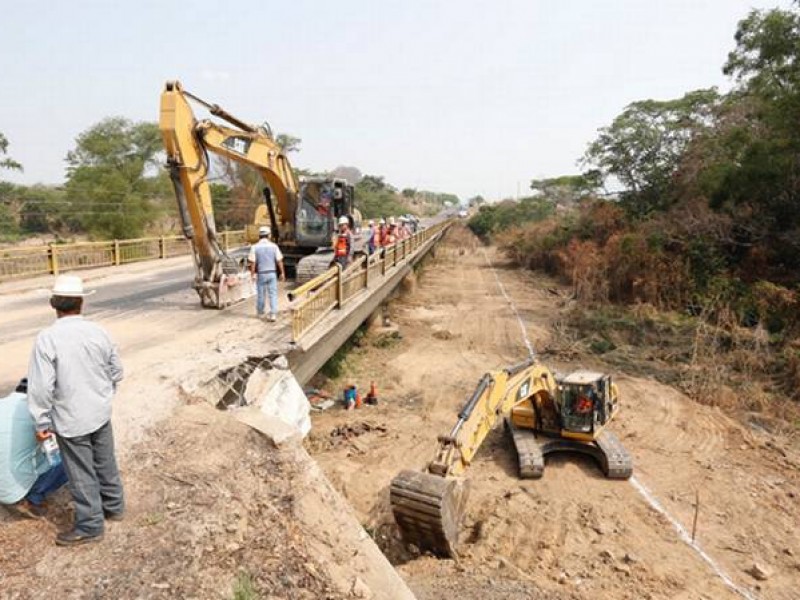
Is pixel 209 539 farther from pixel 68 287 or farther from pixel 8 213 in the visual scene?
pixel 8 213

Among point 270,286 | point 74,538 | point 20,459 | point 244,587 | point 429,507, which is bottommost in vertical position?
point 429,507

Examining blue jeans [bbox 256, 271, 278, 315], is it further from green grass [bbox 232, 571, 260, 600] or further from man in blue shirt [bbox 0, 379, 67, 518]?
green grass [bbox 232, 571, 260, 600]

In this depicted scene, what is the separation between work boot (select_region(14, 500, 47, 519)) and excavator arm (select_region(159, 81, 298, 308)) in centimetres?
647

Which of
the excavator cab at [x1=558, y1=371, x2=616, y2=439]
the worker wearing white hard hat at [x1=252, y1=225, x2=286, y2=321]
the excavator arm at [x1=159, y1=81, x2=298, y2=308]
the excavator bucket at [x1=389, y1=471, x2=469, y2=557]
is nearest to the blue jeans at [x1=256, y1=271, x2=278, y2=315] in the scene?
the worker wearing white hard hat at [x1=252, y1=225, x2=286, y2=321]

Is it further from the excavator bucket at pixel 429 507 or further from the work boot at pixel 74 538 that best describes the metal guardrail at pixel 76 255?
the work boot at pixel 74 538

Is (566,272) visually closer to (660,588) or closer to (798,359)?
(798,359)

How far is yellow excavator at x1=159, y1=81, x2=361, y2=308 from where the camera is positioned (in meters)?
9.30

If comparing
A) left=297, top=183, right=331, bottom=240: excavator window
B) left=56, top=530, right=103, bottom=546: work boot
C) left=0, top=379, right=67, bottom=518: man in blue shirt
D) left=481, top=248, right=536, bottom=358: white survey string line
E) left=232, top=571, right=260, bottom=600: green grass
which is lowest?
left=481, top=248, right=536, bottom=358: white survey string line

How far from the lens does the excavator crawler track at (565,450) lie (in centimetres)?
739

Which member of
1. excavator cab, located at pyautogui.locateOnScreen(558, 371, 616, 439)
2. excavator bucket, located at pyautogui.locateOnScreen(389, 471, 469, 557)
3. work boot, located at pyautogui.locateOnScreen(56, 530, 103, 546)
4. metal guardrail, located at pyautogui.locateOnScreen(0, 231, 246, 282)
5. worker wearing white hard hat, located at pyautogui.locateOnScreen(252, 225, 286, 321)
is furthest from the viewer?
metal guardrail, located at pyautogui.locateOnScreen(0, 231, 246, 282)

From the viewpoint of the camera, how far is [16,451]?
3.61 m

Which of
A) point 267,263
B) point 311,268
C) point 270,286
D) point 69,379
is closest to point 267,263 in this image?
point 267,263

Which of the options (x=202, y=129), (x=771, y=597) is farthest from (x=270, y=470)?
(x=202, y=129)

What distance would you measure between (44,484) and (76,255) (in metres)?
15.3
